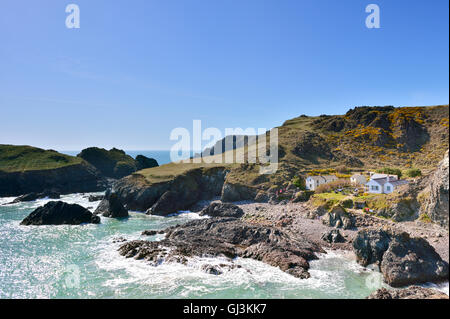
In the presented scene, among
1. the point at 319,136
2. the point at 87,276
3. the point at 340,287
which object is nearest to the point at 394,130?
the point at 319,136

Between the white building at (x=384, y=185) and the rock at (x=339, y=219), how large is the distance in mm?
10035

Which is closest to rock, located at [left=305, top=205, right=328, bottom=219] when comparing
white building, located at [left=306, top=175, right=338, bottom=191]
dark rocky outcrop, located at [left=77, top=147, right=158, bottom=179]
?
white building, located at [left=306, top=175, right=338, bottom=191]

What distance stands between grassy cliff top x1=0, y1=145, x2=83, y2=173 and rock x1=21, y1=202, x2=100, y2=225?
53174 millimetres

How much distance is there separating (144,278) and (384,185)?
129ft

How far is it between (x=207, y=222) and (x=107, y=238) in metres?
15.8

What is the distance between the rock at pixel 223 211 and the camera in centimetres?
5094

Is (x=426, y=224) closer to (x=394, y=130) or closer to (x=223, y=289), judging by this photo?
(x=223, y=289)

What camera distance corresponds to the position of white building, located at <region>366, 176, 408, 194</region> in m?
41.5

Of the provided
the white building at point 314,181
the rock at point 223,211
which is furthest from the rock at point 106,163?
the white building at point 314,181

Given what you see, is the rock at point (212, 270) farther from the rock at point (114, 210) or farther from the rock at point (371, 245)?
the rock at point (114, 210)

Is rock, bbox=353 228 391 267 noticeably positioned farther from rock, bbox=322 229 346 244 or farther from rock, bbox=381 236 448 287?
rock, bbox=322 229 346 244

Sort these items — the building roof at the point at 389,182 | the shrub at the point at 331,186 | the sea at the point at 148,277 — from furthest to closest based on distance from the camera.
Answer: the shrub at the point at 331,186 → the building roof at the point at 389,182 → the sea at the point at 148,277

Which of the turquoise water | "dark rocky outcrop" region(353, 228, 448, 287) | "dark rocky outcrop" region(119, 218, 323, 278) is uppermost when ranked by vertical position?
"dark rocky outcrop" region(353, 228, 448, 287)

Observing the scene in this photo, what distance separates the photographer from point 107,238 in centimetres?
3997
